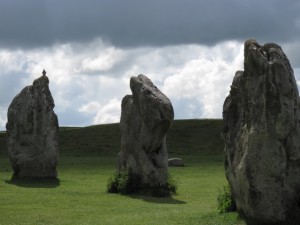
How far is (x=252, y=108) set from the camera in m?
18.1

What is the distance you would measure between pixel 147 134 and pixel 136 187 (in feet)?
8.81

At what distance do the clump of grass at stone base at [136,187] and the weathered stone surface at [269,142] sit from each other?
11521mm

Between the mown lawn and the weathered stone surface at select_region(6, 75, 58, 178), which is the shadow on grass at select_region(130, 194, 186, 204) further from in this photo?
the weathered stone surface at select_region(6, 75, 58, 178)

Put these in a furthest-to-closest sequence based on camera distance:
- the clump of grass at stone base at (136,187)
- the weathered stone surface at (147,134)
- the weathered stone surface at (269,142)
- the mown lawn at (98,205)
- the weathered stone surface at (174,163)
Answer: the weathered stone surface at (174,163)
the clump of grass at stone base at (136,187)
the weathered stone surface at (147,134)
the mown lawn at (98,205)
the weathered stone surface at (269,142)

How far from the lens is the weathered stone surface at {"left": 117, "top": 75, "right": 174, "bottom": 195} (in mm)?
29516

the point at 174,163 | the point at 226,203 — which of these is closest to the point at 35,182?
the point at 226,203

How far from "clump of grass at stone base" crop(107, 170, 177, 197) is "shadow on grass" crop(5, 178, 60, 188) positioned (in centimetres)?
582

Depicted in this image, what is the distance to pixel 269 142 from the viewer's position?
17.5 meters

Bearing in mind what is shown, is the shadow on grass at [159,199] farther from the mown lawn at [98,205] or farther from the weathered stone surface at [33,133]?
the weathered stone surface at [33,133]

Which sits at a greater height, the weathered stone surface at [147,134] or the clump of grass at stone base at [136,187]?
the weathered stone surface at [147,134]

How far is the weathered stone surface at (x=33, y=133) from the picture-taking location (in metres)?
37.7

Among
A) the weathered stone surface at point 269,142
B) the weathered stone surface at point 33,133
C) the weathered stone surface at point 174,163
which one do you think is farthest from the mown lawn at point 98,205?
the weathered stone surface at point 174,163

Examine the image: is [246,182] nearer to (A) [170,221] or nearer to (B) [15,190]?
(A) [170,221]

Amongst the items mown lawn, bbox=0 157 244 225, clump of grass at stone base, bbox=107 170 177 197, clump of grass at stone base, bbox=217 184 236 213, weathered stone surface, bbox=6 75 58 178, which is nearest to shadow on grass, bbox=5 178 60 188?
mown lawn, bbox=0 157 244 225
